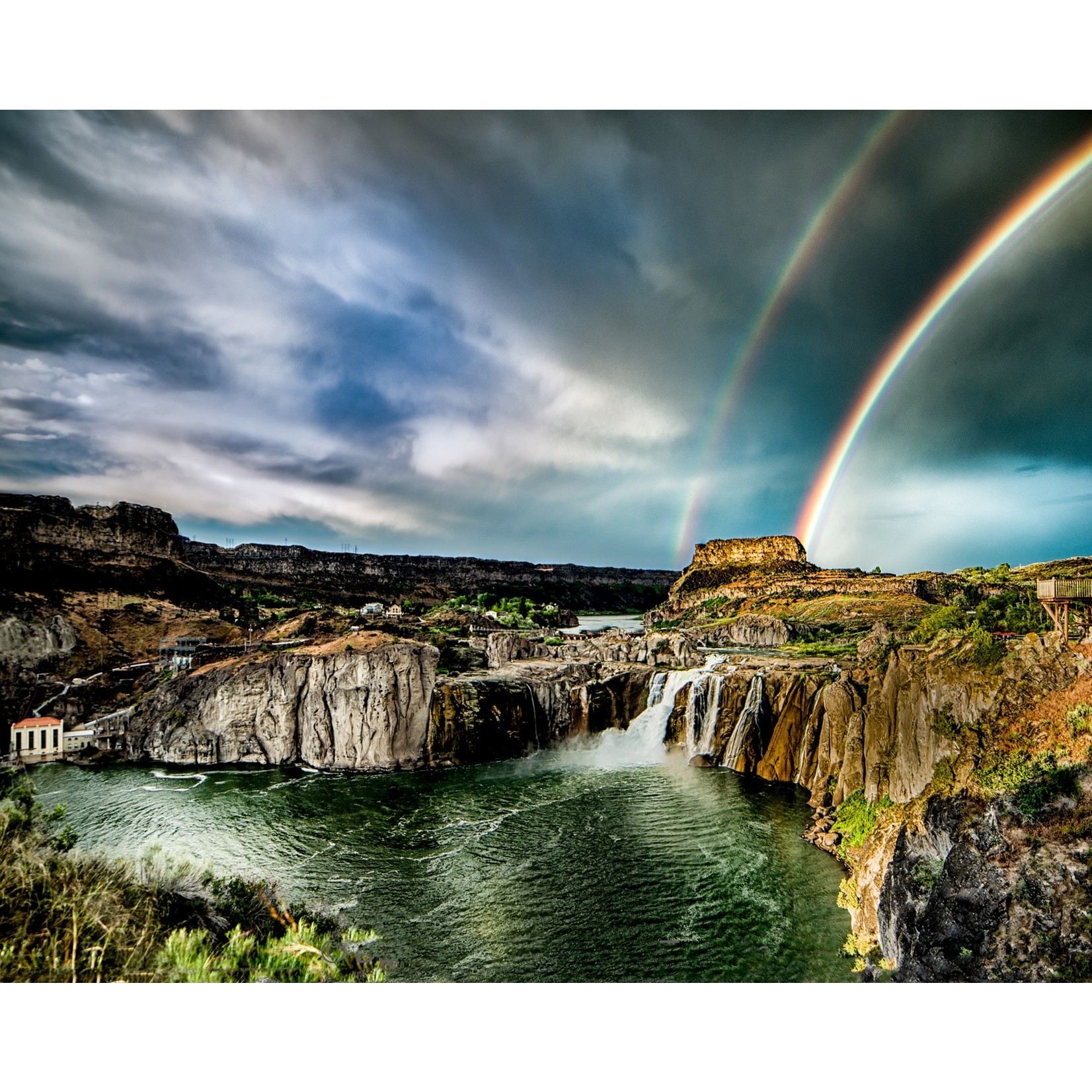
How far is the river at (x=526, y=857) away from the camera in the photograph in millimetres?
4363

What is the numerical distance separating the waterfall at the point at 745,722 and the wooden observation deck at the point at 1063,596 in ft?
16.3

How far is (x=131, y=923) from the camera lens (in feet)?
10.1

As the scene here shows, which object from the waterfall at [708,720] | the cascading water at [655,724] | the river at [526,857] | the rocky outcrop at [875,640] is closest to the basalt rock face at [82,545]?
the river at [526,857]

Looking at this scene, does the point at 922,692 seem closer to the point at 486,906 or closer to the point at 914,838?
the point at 914,838

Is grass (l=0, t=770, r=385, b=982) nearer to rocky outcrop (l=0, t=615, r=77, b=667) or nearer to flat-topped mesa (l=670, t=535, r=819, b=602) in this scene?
rocky outcrop (l=0, t=615, r=77, b=667)

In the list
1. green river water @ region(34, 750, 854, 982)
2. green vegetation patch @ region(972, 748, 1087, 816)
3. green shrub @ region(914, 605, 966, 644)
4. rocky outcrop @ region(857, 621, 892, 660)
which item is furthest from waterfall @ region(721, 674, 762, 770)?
green vegetation patch @ region(972, 748, 1087, 816)

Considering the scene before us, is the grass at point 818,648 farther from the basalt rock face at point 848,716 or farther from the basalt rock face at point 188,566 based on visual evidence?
the basalt rock face at point 188,566

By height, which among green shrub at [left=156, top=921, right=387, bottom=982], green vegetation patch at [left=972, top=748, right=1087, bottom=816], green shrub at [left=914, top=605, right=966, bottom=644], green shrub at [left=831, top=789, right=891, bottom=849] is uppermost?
green shrub at [left=914, top=605, right=966, bottom=644]

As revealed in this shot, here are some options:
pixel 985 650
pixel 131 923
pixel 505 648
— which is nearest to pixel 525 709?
pixel 505 648

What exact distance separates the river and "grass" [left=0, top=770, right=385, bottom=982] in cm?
106

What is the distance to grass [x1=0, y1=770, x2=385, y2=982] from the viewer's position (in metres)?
2.86

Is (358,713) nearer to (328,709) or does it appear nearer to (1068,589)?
(328,709)

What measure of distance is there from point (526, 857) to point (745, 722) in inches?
195
